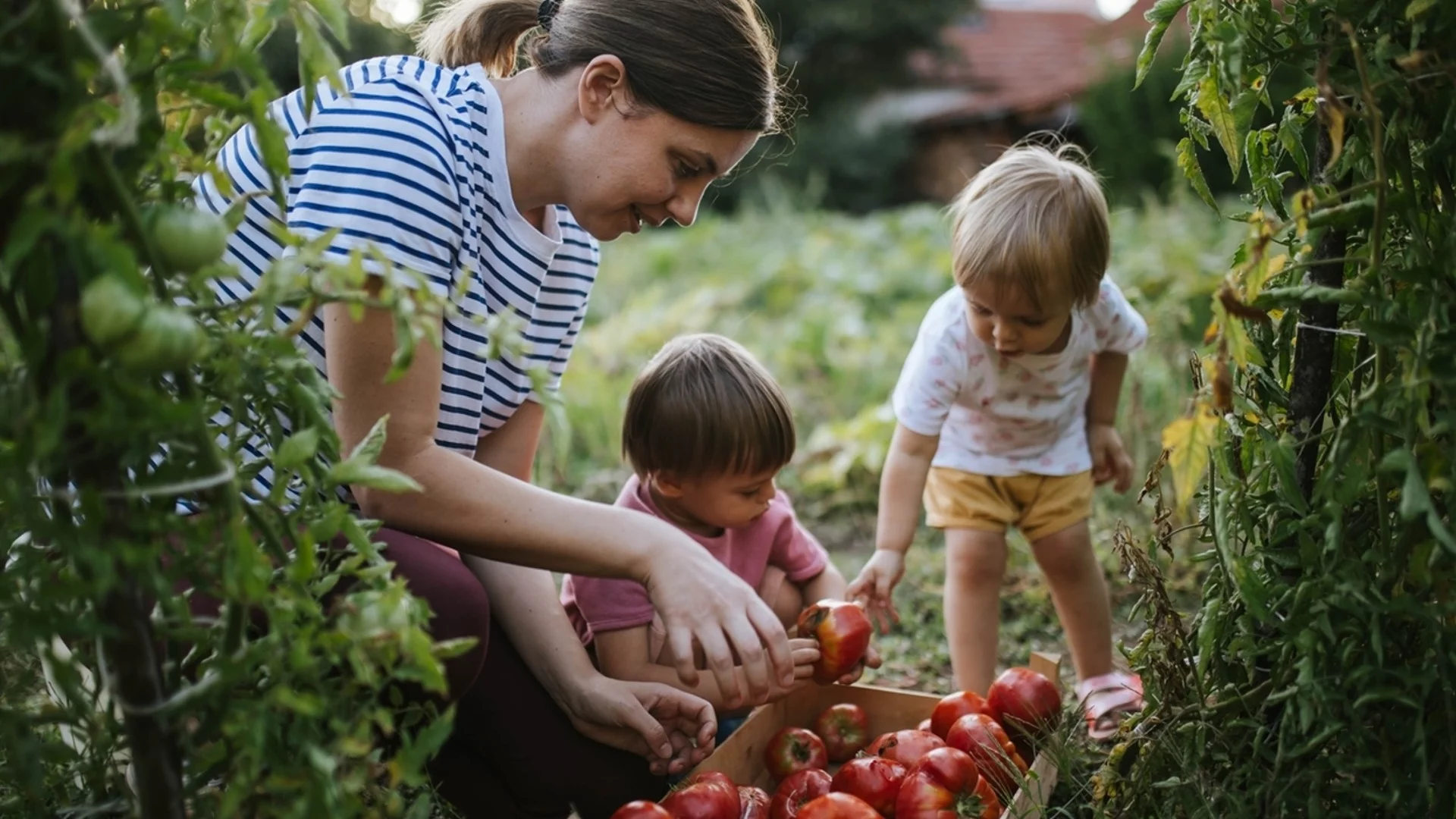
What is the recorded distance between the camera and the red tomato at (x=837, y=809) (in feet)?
5.98

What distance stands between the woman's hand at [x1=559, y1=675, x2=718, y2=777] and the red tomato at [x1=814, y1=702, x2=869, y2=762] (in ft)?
1.10

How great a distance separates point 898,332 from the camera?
6.23 m

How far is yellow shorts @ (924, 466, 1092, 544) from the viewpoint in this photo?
2.69m

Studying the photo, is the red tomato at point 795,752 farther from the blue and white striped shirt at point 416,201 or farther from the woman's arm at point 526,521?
the blue and white striped shirt at point 416,201

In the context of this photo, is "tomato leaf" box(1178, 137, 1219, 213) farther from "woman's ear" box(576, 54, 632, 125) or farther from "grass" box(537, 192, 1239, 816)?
"woman's ear" box(576, 54, 632, 125)

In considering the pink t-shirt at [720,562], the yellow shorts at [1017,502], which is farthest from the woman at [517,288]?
the yellow shorts at [1017,502]

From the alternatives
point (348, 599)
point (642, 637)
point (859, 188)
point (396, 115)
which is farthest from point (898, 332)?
point (859, 188)

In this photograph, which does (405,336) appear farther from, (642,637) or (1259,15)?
(642,637)

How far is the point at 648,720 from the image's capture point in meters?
2.04

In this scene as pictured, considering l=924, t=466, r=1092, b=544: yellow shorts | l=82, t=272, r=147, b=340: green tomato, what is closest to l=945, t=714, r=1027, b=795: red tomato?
l=924, t=466, r=1092, b=544: yellow shorts

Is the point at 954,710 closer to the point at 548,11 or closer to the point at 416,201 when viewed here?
the point at 416,201

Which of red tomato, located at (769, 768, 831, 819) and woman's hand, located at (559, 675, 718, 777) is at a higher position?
woman's hand, located at (559, 675, 718, 777)

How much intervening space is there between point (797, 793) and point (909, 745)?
0.71 ft

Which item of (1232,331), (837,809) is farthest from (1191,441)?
(837,809)
